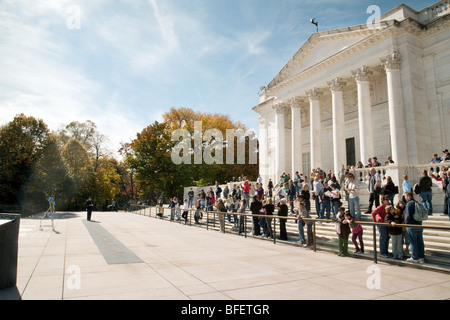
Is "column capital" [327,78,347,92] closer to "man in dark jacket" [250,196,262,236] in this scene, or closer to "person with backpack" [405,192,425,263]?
"man in dark jacket" [250,196,262,236]

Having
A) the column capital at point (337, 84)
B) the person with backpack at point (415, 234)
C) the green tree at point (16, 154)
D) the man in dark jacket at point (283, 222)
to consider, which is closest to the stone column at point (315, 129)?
the column capital at point (337, 84)

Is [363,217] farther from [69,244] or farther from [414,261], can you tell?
[69,244]

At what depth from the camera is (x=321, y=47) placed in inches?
1003

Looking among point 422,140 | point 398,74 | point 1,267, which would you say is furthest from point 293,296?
point 398,74

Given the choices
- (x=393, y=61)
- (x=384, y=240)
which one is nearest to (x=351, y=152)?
(x=393, y=61)

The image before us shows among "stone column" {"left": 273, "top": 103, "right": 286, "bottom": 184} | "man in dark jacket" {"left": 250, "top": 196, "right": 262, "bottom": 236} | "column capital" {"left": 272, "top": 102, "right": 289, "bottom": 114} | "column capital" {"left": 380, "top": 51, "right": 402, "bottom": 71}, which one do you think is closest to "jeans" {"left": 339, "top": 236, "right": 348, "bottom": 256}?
"man in dark jacket" {"left": 250, "top": 196, "right": 262, "bottom": 236}

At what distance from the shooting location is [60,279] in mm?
5781

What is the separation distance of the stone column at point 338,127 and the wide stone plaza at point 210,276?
1449 cm

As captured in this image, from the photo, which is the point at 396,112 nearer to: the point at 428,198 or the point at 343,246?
the point at 428,198

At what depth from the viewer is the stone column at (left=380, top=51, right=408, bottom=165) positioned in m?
18.3

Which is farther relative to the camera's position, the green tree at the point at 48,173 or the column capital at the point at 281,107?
the green tree at the point at 48,173

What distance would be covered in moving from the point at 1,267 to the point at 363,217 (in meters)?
12.8

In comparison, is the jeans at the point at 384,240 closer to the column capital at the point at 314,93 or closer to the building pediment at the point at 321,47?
the building pediment at the point at 321,47

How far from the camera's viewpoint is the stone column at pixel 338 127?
22.4 metres
